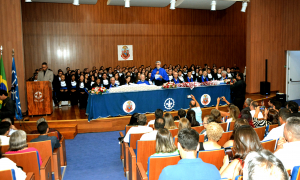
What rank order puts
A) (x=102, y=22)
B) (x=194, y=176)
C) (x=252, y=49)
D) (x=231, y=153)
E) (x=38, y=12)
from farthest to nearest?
(x=102, y=22) < (x=38, y=12) < (x=252, y=49) < (x=231, y=153) < (x=194, y=176)

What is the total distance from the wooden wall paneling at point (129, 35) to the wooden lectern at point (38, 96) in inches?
226

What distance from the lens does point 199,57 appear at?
50.5 ft

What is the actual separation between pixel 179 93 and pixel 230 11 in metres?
9.26

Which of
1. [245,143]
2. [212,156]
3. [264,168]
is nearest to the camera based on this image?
[264,168]

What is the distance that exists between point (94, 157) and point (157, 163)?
3.00 meters

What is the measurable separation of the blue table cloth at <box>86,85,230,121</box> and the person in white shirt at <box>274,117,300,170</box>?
5199mm

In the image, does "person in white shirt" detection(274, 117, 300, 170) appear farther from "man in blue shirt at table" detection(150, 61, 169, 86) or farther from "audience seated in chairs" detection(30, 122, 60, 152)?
"man in blue shirt at table" detection(150, 61, 169, 86)

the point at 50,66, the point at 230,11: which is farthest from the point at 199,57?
the point at 50,66

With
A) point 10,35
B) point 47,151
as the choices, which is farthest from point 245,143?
point 10,35

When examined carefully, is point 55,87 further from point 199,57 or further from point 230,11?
point 230,11

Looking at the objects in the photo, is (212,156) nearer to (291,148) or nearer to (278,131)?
(291,148)

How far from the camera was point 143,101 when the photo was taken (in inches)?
301

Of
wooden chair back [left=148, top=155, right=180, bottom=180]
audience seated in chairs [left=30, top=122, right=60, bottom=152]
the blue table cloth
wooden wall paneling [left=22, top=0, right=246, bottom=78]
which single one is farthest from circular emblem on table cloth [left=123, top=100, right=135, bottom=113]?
wooden wall paneling [left=22, top=0, right=246, bottom=78]

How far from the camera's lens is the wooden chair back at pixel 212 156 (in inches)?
107
